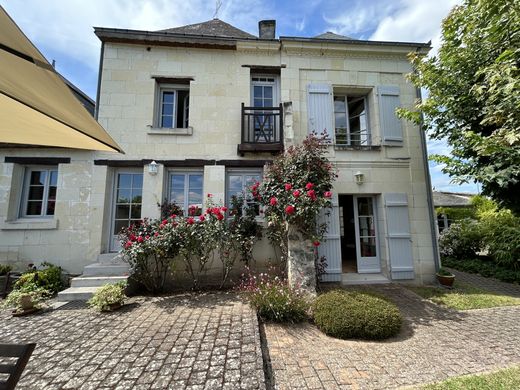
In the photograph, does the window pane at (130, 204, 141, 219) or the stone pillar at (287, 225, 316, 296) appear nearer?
the stone pillar at (287, 225, 316, 296)

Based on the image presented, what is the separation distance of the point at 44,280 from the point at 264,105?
6785 millimetres

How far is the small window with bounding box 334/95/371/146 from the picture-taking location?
670 centimetres

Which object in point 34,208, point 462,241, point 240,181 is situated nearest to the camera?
point 34,208

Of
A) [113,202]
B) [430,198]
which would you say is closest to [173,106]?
[113,202]


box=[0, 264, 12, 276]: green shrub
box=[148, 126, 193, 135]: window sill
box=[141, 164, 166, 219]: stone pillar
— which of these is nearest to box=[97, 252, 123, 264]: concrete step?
box=[141, 164, 166, 219]: stone pillar

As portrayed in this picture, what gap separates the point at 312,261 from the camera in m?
4.65

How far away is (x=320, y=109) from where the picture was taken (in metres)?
6.34

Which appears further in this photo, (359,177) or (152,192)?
(359,177)

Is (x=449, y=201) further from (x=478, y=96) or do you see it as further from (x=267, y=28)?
(x=267, y=28)

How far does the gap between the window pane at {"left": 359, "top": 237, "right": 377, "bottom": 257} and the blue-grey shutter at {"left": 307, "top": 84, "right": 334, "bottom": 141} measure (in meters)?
3.11

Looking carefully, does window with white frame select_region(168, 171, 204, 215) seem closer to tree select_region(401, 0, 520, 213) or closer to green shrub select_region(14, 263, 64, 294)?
green shrub select_region(14, 263, 64, 294)

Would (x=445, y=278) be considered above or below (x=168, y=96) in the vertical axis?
below

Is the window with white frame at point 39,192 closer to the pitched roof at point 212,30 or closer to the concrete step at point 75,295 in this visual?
the concrete step at point 75,295

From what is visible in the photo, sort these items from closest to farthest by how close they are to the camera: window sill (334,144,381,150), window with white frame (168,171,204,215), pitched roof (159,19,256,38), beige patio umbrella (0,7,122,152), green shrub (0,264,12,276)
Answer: beige patio umbrella (0,7,122,152) → green shrub (0,264,12,276) → window with white frame (168,171,204,215) → window sill (334,144,381,150) → pitched roof (159,19,256,38)
